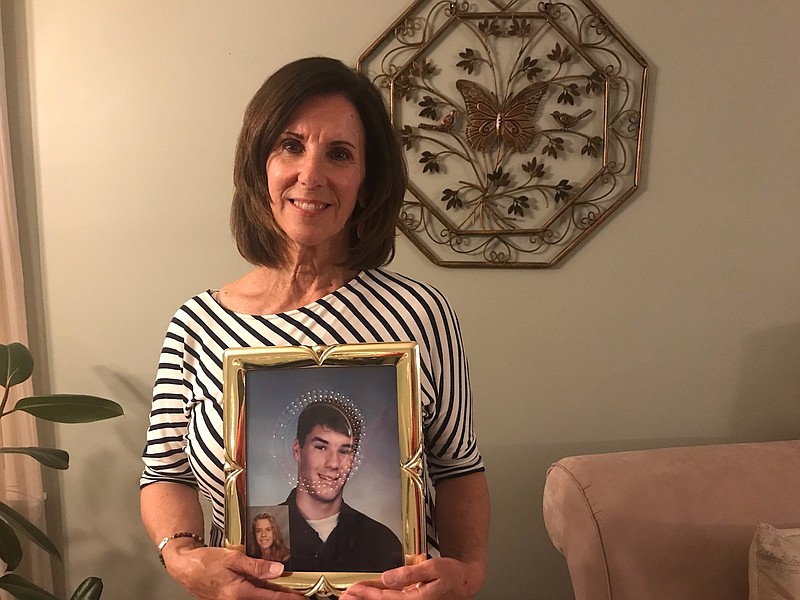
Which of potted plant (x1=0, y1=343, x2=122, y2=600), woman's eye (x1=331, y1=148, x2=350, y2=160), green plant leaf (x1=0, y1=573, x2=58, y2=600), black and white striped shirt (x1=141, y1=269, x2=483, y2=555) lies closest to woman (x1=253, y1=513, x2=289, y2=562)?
black and white striped shirt (x1=141, y1=269, x2=483, y2=555)

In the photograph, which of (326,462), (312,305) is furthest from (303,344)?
(326,462)

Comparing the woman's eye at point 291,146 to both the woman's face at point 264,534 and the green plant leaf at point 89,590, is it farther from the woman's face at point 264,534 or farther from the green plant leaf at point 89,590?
the green plant leaf at point 89,590

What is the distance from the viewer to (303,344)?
0.93m

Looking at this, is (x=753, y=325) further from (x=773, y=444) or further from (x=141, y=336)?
(x=141, y=336)

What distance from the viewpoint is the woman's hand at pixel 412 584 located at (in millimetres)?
792

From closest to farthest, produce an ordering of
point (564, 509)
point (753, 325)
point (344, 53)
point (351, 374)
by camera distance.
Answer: point (351, 374) → point (564, 509) → point (344, 53) → point (753, 325)

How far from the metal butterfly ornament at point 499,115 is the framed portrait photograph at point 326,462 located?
3.43 ft

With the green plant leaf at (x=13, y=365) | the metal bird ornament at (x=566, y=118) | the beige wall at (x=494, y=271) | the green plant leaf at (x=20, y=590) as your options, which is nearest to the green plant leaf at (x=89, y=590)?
the green plant leaf at (x=20, y=590)

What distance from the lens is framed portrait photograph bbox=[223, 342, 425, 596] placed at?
82cm

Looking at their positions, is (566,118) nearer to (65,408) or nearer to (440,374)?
(440,374)

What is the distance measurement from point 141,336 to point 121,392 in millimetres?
165

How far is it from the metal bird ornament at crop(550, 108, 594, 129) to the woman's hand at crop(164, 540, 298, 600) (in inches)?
53.0

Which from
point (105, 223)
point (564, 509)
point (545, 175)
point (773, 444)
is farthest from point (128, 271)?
point (773, 444)

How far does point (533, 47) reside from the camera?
1.73m
